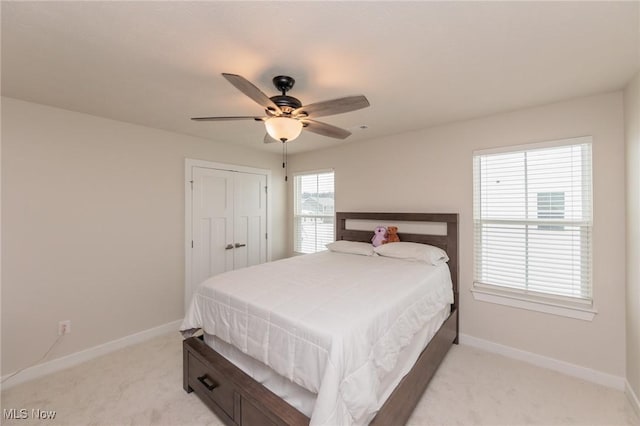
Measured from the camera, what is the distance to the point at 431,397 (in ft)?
6.84

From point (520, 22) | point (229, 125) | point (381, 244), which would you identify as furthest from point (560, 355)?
point (229, 125)

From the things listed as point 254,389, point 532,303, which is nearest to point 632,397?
point 532,303

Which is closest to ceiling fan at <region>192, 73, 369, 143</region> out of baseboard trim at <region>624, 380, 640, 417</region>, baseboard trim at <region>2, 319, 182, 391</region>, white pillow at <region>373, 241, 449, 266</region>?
white pillow at <region>373, 241, 449, 266</region>

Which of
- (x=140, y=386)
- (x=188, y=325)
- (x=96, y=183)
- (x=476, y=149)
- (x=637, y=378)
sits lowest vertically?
(x=140, y=386)

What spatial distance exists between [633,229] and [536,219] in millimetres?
622

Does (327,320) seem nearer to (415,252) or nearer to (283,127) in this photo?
(283,127)

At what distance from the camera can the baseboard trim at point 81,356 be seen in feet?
7.70

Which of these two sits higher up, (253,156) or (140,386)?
(253,156)

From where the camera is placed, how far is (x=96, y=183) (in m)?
2.79

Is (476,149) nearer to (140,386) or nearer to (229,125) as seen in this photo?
(229,125)

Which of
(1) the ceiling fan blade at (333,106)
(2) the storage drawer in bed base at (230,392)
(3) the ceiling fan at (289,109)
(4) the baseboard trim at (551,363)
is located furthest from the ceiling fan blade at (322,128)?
(4) the baseboard trim at (551,363)

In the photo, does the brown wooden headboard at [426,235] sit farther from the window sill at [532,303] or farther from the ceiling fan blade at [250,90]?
the ceiling fan blade at [250,90]

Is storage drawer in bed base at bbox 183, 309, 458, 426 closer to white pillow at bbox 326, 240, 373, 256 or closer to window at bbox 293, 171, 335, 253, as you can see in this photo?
white pillow at bbox 326, 240, 373, 256

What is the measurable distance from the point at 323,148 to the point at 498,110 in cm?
236
